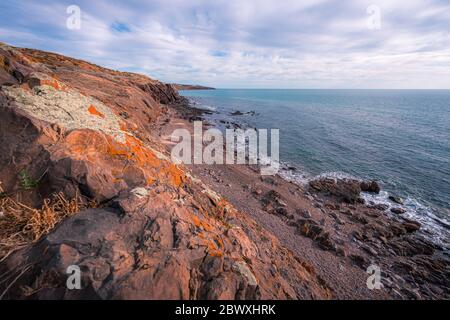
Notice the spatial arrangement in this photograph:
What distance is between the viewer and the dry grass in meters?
3.89

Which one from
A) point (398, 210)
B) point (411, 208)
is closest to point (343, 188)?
point (398, 210)

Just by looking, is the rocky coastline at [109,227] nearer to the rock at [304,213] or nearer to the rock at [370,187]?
the rock at [304,213]

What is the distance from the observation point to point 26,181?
480cm

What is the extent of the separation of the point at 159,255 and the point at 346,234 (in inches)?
570

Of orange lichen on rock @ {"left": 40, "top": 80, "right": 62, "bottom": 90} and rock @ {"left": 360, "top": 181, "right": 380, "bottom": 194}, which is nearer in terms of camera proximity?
orange lichen on rock @ {"left": 40, "top": 80, "right": 62, "bottom": 90}

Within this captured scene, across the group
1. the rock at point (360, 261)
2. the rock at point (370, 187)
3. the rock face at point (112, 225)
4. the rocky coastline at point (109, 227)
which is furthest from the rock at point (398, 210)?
the rock face at point (112, 225)

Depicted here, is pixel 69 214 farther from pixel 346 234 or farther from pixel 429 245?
pixel 429 245

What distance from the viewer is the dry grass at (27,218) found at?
3.89 metres

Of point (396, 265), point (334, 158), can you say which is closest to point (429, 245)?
point (396, 265)

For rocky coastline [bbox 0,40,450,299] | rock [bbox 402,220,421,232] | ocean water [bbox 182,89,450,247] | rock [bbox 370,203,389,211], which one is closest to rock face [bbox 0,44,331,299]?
rocky coastline [bbox 0,40,450,299]

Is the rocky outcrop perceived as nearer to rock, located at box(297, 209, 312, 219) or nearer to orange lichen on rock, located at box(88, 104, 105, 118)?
rock, located at box(297, 209, 312, 219)

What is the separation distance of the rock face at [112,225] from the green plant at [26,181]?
0.09m

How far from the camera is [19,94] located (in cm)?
665

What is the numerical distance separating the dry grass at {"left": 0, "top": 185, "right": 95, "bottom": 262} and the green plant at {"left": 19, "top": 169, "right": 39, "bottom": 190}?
0.33 meters
